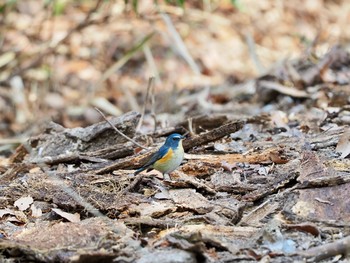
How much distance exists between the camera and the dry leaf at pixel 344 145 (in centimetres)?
438

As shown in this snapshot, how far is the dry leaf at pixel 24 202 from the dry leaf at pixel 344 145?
1.93 meters

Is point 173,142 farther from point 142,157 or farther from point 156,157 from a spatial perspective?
point 142,157

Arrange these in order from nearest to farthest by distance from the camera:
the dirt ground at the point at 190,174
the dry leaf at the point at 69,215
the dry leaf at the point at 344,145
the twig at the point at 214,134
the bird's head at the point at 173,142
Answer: the dirt ground at the point at 190,174
the dry leaf at the point at 69,215
the bird's head at the point at 173,142
the dry leaf at the point at 344,145
the twig at the point at 214,134

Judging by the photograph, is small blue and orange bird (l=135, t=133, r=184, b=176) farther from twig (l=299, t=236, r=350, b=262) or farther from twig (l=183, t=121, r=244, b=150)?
twig (l=299, t=236, r=350, b=262)

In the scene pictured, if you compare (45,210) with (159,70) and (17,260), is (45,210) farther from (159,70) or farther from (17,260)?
(159,70)

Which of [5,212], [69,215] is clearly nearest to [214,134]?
[69,215]

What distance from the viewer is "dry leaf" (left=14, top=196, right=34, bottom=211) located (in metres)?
4.04

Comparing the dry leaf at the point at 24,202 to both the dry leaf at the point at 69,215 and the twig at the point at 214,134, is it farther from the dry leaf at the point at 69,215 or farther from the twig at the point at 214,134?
the twig at the point at 214,134

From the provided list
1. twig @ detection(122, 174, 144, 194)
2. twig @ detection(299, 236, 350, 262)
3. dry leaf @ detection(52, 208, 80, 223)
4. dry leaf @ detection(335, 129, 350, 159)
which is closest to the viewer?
twig @ detection(299, 236, 350, 262)

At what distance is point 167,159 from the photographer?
4.14 m

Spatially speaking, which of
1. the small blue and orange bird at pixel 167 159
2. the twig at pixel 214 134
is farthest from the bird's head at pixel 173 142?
the twig at pixel 214 134

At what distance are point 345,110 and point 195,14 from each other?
5.98 m

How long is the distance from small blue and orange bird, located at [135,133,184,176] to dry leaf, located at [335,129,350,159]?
104cm

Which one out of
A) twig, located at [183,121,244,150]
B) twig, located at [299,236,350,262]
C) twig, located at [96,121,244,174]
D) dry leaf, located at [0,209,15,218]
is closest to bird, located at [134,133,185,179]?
twig, located at [96,121,244,174]
